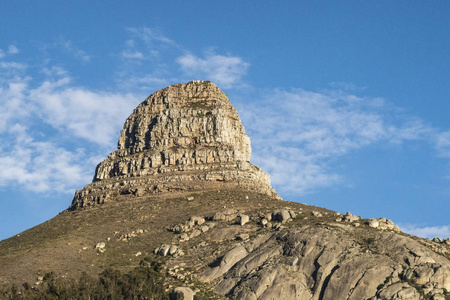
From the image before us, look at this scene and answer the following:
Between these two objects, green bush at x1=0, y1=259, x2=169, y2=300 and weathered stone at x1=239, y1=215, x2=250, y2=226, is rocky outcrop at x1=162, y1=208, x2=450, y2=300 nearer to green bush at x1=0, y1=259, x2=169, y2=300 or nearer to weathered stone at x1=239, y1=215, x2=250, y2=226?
weathered stone at x1=239, y1=215, x2=250, y2=226

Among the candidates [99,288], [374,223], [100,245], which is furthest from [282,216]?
[99,288]

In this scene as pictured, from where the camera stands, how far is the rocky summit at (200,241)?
77.8 m

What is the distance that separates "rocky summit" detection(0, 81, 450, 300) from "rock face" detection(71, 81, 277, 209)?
1.07 ft

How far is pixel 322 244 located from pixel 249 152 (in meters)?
68.7

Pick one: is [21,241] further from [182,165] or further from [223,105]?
[223,105]

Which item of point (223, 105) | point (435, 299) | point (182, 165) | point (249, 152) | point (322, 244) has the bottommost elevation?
point (435, 299)

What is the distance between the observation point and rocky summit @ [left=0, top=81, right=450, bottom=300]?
77.8 metres

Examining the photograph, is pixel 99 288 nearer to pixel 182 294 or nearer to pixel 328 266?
pixel 182 294

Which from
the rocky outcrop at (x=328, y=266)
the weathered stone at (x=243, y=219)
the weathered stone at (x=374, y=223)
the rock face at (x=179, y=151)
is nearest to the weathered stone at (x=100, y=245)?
the rocky outcrop at (x=328, y=266)

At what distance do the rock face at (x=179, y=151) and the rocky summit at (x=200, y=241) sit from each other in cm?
33

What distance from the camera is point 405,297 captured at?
73.7 m

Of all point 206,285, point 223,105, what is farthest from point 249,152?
point 206,285

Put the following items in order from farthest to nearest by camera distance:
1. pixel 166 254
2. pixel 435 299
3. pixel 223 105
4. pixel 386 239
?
1. pixel 223 105
2. pixel 166 254
3. pixel 386 239
4. pixel 435 299

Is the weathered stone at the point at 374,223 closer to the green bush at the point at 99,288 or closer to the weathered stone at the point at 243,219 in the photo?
the weathered stone at the point at 243,219
